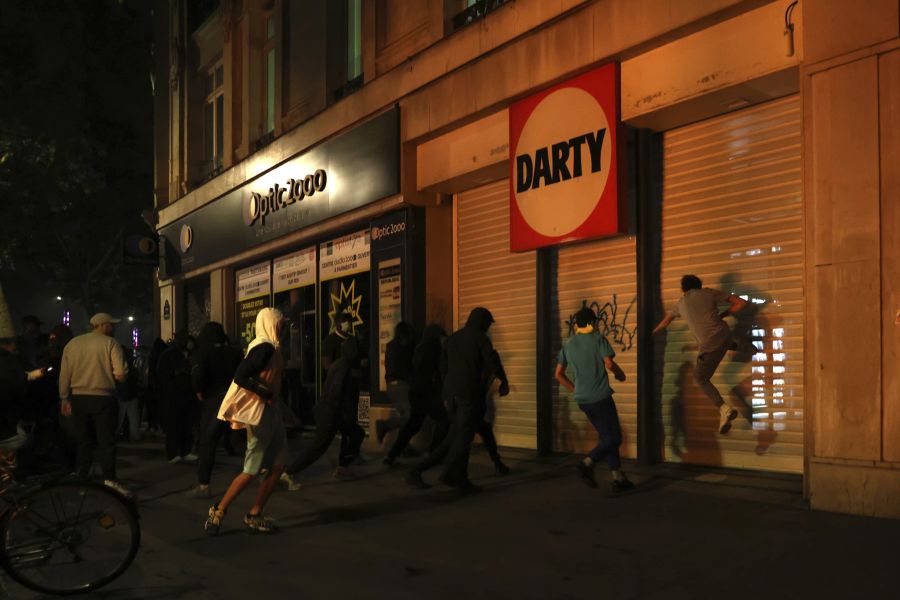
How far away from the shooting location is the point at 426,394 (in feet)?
32.2

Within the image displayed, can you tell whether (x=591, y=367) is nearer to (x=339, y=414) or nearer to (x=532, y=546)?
(x=532, y=546)

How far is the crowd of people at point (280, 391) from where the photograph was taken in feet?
22.3

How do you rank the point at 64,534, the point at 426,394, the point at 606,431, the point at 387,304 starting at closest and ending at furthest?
1. the point at 64,534
2. the point at 606,431
3. the point at 426,394
4. the point at 387,304

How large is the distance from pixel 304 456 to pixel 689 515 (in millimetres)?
3877

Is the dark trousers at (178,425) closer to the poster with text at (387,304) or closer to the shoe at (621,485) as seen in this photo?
the poster with text at (387,304)

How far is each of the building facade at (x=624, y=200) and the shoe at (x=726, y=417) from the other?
446mm

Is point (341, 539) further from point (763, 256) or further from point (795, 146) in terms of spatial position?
point (795, 146)

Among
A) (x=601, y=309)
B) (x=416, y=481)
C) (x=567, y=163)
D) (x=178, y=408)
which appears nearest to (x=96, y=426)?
(x=416, y=481)

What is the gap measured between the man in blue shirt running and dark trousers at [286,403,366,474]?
255 cm

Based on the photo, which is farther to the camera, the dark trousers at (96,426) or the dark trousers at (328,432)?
the dark trousers at (328,432)

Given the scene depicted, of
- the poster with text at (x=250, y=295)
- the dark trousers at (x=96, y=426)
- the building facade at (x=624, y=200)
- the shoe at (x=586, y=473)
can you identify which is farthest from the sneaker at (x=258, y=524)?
the poster with text at (x=250, y=295)

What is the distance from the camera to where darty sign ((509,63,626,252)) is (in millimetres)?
9383

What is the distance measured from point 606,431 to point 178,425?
251 inches

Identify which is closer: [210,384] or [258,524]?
[258,524]
